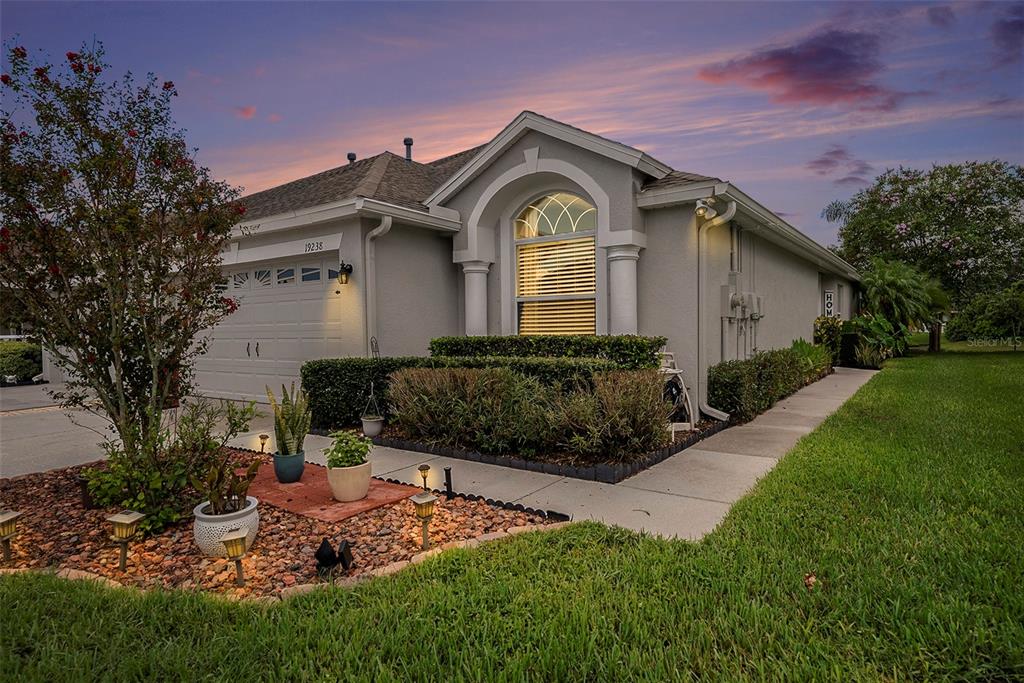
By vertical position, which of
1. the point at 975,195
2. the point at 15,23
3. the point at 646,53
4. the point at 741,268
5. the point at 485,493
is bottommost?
the point at 485,493

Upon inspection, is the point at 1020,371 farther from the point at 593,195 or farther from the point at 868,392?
the point at 593,195

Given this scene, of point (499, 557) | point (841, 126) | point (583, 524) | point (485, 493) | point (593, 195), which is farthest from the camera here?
point (841, 126)

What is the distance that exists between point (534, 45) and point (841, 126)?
8.96 m

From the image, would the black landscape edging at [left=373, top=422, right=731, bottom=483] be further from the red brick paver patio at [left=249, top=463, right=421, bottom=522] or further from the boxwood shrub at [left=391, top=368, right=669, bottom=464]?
the red brick paver patio at [left=249, top=463, right=421, bottom=522]

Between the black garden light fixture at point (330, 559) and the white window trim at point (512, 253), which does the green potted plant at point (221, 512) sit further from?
the white window trim at point (512, 253)

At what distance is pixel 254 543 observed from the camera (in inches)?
149

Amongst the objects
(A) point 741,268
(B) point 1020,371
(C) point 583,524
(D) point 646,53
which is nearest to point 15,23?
(C) point 583,524

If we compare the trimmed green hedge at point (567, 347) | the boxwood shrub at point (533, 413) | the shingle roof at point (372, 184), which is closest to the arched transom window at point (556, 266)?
the trimmed green hedge at point (567, 347)

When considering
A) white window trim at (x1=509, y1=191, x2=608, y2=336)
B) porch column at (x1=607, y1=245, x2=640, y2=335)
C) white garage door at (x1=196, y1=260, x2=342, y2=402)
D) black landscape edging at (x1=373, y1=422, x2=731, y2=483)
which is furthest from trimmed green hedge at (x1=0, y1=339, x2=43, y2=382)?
porch column at (x1=607, y1=245, x2=640, y2=335)

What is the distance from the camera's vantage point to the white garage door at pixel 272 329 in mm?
9352

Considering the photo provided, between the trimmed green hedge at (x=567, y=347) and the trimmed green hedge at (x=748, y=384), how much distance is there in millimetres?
1240

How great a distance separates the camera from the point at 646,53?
28.9ft

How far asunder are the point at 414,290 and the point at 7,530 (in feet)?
21.1

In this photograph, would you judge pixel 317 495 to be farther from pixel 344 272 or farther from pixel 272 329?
pixel 272 329
